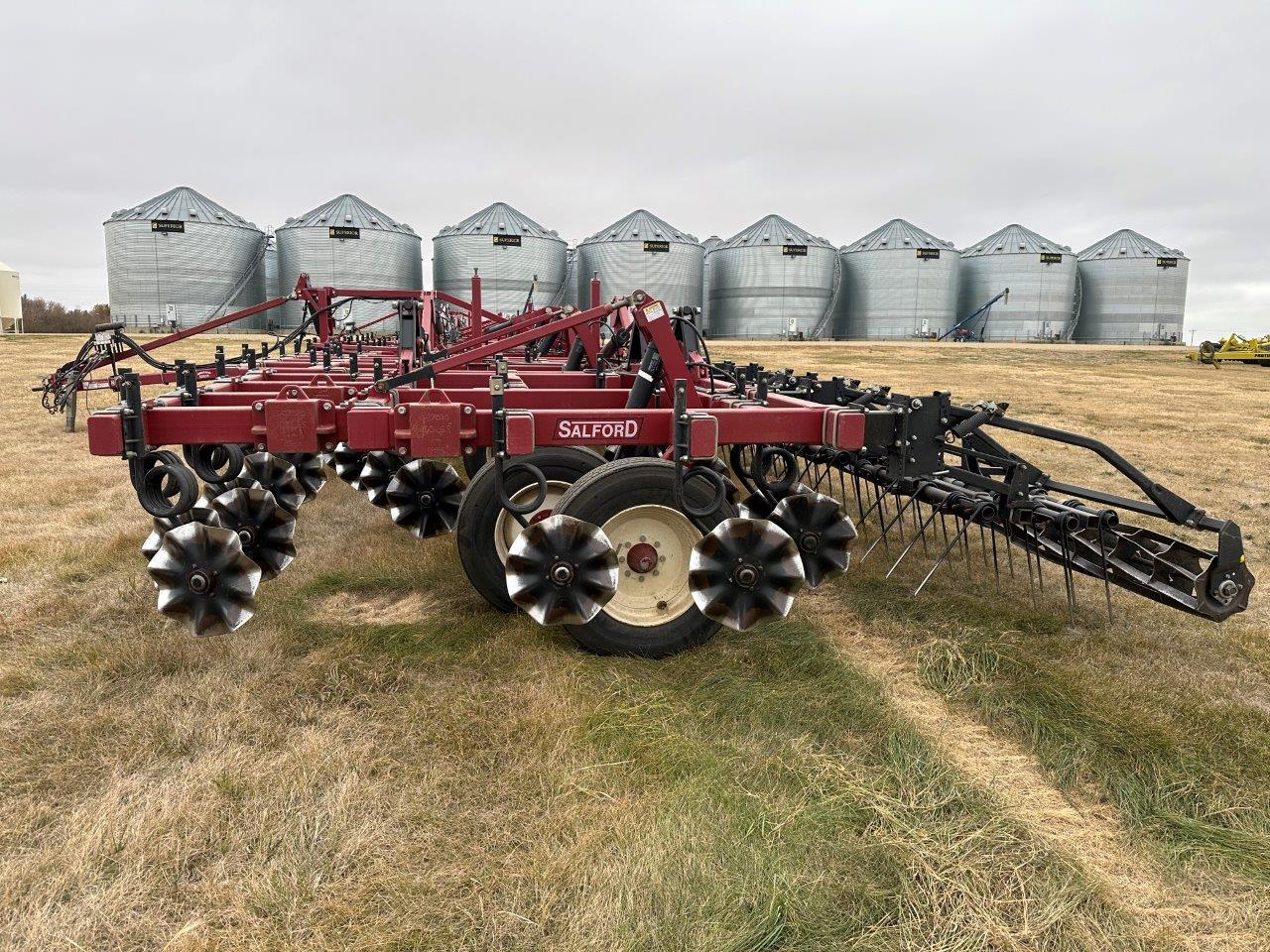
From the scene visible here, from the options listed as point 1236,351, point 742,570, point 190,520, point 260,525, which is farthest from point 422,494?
point 1236,351

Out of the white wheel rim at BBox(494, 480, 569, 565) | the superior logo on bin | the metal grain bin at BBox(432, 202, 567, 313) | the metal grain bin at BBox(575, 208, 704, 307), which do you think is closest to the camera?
the superior logo on bin

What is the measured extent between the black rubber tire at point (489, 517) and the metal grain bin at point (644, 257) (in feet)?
115

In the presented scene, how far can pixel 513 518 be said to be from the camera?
3691 mm

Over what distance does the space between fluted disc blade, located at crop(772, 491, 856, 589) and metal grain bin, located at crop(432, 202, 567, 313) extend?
34.0 metres

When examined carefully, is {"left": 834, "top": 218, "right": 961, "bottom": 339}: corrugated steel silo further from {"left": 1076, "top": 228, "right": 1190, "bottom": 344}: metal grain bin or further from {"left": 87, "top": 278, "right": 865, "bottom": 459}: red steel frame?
{"left": 87, "top": 278, "right": 865, "bottom": 459}: red steel frame

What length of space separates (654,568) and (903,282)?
1613 inches

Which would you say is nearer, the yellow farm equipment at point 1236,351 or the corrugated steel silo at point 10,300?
the yellow farm equipment at point 1236,351

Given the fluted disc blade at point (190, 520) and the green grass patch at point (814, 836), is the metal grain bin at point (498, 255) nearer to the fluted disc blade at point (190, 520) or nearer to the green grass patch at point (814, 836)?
the fluted disc blade at point (190, 520)

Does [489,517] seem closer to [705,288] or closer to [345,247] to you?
[345,247]

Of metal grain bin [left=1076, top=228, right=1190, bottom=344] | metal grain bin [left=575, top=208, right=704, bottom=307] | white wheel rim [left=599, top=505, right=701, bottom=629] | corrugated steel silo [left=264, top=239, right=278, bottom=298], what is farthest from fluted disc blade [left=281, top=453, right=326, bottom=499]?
metal grain bin [left=1076, top=228, right=1190, bottom=344]

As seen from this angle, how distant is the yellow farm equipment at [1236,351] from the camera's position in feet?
86.6

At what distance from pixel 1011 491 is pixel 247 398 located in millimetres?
4037

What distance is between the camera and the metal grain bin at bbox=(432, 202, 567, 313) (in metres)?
36.8

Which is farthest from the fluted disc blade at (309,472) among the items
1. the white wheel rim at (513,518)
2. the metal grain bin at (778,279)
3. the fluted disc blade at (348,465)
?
the metal grain bin at (778,279)
